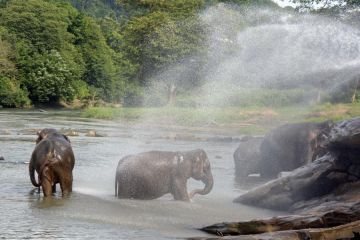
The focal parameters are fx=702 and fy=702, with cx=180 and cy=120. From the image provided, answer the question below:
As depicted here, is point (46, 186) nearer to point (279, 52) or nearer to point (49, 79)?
point (279, 52)

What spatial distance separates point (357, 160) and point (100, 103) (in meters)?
77.6

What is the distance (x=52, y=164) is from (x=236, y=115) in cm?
3829

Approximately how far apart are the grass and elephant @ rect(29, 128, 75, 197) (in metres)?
30.1

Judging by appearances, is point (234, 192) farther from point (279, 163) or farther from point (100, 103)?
point (100, 103)

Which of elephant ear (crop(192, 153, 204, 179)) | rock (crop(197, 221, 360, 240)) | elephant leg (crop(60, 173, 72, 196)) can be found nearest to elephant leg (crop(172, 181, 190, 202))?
elephant ear (crop(192, 153, 204, 179))

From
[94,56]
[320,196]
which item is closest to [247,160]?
[320,196]

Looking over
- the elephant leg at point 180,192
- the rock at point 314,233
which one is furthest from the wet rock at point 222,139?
the rock at point 314,233

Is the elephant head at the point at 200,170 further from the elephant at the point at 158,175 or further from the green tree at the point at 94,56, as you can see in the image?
the green tree at the point at 94,56

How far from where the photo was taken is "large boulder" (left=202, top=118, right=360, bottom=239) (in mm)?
10703

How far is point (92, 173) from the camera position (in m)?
19.8

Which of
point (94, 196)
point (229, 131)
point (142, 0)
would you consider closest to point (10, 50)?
point (142, 0)

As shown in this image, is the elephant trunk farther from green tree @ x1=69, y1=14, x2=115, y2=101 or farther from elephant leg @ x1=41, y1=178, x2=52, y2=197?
green tree @ x1=69, y1=14, x2=115, y2=101

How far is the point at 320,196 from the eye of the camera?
44.8 ft

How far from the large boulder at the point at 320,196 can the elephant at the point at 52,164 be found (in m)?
3.60
